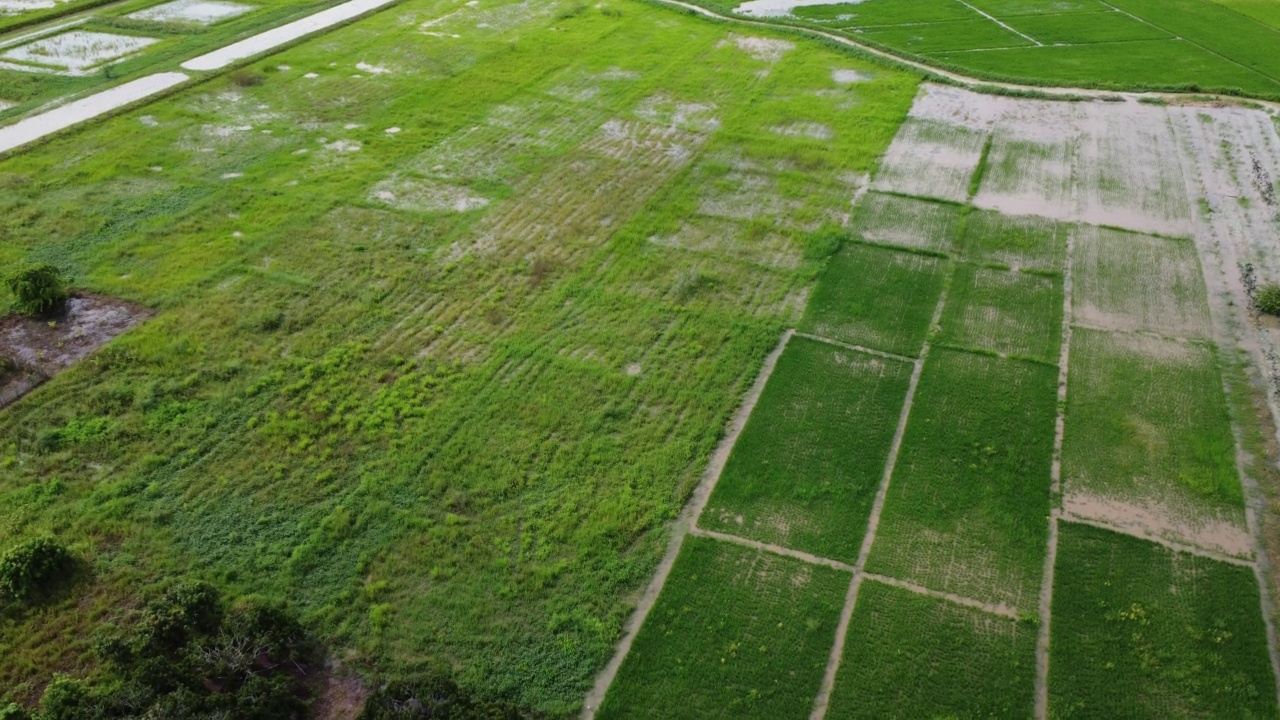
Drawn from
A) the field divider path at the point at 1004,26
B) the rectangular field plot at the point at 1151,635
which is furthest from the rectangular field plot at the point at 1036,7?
the rectangular field plot at the point at 1151,635

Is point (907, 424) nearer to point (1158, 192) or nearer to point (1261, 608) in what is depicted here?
point (1261, 608)

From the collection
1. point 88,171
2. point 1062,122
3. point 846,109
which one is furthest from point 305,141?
point 1062,122

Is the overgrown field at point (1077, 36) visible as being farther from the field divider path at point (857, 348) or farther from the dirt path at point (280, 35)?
the field divider path at point (857, 348)

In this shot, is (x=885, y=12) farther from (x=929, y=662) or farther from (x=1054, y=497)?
(x=929, y=662)

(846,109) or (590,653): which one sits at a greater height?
(846,109)

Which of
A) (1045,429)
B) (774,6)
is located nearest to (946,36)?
(774,6)

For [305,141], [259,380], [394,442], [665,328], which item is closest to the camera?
[394,442]
